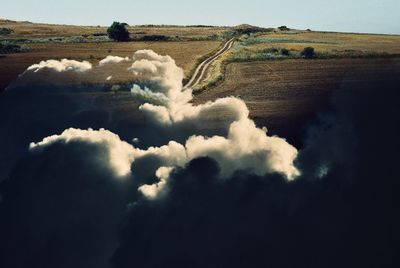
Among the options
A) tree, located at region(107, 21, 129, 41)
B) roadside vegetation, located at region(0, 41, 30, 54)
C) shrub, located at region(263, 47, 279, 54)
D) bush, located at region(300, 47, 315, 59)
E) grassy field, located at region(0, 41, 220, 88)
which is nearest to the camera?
grassy field, located at region(0, 41, 220, 88)

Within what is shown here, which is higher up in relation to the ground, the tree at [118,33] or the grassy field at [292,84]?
the grassy field at [292,84]

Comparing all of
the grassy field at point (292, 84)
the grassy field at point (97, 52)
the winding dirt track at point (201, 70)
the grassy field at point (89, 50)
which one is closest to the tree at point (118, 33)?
the grassy field at point (89, 50)

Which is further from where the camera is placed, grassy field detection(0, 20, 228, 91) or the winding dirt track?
grassy field detection(0, 20, 228, 91)

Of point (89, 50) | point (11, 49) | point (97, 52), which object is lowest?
point (89, 50)

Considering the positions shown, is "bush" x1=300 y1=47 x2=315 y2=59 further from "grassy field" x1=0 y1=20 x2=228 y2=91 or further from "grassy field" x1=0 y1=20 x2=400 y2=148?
"grassy field" x1=0 y1=20 x2=228 y2=91

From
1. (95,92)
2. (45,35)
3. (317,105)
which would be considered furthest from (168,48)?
(317,105)

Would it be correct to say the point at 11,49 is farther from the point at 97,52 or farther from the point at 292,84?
the point at 292,84

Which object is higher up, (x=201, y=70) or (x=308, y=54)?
(x=308, y=54)

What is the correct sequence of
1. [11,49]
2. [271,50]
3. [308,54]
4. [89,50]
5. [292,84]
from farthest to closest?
[89,50], [271,50], [11,49], [308,54], [292,84]

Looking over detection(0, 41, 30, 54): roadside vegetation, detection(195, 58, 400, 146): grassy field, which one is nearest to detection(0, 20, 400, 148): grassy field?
detection(195, 58, 400, 146): grassy field

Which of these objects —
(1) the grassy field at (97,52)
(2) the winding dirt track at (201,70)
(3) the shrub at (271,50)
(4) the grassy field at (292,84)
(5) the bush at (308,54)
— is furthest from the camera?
(3) the shrub at (271,50)

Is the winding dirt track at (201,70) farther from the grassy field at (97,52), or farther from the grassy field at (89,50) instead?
the grassy field at (97,52)

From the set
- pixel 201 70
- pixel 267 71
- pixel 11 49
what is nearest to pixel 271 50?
pixel 267 71
